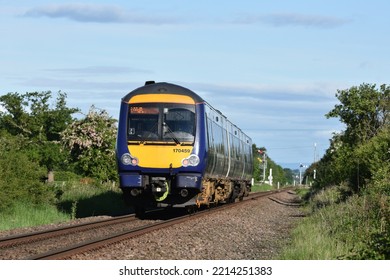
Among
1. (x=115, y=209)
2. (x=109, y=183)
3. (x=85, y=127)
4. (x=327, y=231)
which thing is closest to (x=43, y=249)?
(x=327, y=231)

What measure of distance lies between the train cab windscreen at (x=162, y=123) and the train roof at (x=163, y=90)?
0.34 metres

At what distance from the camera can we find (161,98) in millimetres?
20125

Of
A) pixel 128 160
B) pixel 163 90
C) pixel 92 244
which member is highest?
pixel 163 90

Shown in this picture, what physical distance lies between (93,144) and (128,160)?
17.4 metres

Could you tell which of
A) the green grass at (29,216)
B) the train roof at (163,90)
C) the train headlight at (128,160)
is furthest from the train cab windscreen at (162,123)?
the green grass at (29,216)

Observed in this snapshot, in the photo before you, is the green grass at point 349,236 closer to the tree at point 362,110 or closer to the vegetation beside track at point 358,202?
the vegetation beside track at point 358,202

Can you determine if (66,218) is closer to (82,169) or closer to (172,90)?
(172,90)

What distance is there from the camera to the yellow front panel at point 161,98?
66.0ft

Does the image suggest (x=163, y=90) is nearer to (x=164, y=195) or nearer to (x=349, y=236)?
(x=164, y=195)

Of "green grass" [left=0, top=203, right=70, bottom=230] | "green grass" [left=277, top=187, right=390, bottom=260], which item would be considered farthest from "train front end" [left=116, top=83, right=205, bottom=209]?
"green grass" [left=277, top=187, right=390, bottom=260]

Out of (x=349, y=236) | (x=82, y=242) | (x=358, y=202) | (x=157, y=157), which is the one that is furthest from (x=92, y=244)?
(x=358, y=202)

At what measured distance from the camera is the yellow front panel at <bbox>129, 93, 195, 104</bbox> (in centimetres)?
2011

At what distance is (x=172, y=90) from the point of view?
20375 millimetres

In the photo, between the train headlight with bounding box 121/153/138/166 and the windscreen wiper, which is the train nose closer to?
the windscreen wiper
